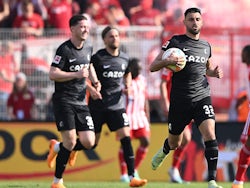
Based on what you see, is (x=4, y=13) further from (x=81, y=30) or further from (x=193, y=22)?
(x=193, y=22)

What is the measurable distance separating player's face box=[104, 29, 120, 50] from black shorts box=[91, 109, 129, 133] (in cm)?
113

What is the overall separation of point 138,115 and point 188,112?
16.0ft

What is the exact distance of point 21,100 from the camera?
792 inches

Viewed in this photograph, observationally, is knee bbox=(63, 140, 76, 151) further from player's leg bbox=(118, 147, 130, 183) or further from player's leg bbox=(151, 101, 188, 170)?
player's leg bbox=(118, 147, 130, 183)

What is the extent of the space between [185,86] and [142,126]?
4.89 metres

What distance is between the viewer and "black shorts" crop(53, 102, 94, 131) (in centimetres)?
1392

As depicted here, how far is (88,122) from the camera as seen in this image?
46.4ft

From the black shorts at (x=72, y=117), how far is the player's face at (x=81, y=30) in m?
1.06

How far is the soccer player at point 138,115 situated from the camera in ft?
60.1

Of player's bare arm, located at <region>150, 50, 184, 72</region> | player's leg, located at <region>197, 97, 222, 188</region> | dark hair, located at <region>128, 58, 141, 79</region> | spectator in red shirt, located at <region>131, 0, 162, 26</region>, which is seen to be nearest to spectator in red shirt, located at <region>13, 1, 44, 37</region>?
spectator in red shirt, located at <region>131, 0, 162, 26</region>

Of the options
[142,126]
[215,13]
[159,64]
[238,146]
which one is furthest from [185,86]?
[215,13]

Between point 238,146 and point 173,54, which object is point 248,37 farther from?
point 173,54

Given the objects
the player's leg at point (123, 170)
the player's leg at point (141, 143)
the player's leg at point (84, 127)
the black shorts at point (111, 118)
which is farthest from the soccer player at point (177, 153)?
the player's leg at point (84, 127)

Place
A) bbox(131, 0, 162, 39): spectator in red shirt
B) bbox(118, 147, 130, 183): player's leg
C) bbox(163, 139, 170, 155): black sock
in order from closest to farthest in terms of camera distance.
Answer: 1. bbox(163, 139, 170, 155): black sock
2. bbox(118, 147, 130, 183): player's leg
3. bbox(131, 0, 162, 39): spectator in red shirt
